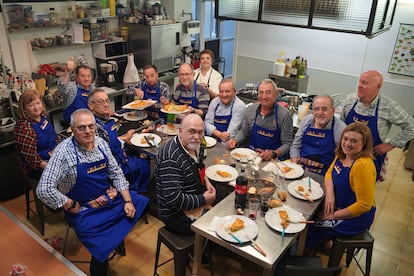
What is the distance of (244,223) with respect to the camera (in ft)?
7.57

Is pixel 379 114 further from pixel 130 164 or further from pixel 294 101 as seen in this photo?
pixel 130 164

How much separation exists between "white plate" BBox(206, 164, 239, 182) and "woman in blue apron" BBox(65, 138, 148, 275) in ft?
2.31

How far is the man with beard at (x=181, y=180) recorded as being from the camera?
8.16ft

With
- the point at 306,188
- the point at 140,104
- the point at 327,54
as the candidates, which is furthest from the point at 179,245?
the point at 327,54

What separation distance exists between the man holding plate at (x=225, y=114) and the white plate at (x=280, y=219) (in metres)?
1.39

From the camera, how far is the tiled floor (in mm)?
3182

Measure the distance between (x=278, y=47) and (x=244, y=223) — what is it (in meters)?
5.09

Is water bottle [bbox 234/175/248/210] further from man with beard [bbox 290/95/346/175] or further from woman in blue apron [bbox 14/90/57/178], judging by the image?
woman in blue apron [bbox 14/90/57/178]

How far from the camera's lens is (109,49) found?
5574 mm

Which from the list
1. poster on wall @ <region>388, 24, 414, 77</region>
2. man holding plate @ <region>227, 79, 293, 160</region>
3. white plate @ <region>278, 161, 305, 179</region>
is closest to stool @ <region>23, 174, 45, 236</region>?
man holding plate @ <region>227, 79, 293, 160</region>

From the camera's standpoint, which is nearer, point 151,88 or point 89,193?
point 89,193

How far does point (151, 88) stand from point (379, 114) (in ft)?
8.95

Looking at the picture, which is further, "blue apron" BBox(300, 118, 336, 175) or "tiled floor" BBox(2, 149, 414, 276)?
"blue apron" BBox(300, 118, 336, 175)

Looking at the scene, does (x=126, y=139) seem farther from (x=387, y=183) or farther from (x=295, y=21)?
(x=387, y=183)
